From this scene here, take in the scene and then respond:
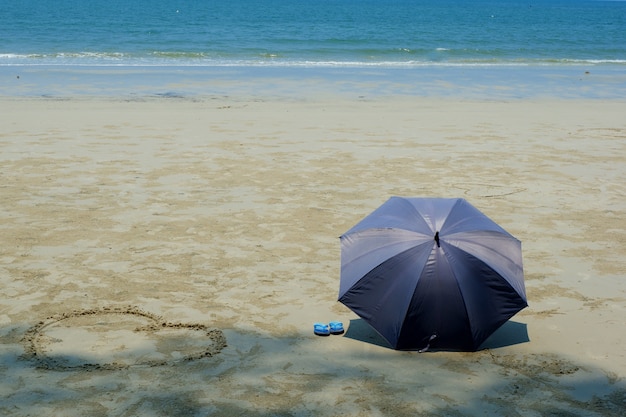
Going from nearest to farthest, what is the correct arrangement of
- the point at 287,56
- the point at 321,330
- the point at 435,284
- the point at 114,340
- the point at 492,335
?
1. the point at 435,284
2. the point at 114,340
3. the point at 321,330
4. the point at 492,335
5. the point at 287,56

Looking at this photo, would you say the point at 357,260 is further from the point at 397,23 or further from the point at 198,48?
the point at 397,23

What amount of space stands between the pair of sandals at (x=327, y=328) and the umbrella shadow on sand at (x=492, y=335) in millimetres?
69

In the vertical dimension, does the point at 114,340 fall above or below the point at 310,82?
below

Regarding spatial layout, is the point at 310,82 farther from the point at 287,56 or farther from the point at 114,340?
the point at 114,340

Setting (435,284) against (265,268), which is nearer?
(435,284)

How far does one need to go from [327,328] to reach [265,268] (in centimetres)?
150

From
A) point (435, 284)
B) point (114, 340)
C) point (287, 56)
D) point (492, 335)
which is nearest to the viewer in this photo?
point (435, 284)

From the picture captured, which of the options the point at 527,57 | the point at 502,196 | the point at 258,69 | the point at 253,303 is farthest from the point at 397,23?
the point at 253,303

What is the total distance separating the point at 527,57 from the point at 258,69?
15366mm

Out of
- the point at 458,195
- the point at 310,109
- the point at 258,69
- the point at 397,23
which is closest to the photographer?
the point at 458,195

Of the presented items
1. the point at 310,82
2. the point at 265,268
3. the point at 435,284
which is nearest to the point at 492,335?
the point at 435,284

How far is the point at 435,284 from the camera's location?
5.27m

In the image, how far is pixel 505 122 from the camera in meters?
15.8

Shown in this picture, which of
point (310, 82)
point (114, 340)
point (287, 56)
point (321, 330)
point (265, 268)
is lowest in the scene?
point (114, 340)
